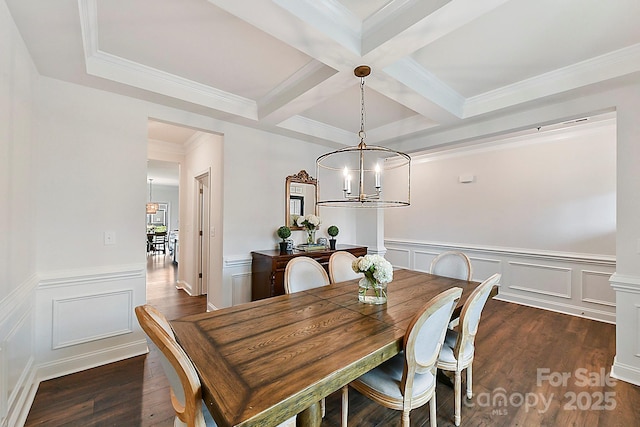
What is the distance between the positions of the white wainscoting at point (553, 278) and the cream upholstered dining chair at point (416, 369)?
361cm

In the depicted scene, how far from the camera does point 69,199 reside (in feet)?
7.51

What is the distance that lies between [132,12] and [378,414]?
313 centimetres

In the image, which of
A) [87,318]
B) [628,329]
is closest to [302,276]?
[87,318]

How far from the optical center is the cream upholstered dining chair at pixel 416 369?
4.35 feet

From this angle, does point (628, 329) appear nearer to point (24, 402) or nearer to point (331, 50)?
point (331, 50)

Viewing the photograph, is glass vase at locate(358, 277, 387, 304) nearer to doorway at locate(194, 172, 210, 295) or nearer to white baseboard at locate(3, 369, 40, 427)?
white baseboard at locate(3, 369, 40, 427)

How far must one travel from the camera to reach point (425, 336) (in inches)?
54.5

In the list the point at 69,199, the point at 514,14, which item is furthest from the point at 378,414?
the point at 69,199

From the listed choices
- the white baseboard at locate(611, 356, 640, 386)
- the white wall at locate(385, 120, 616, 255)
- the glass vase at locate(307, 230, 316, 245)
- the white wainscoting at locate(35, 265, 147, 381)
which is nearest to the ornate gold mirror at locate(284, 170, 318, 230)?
the glass vase at locate(307, 230, 316, 245)

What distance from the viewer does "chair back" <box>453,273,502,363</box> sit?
1.67 metres

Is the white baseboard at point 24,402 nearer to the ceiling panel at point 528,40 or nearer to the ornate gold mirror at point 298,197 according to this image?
the ornate gold mirror at point 298,197

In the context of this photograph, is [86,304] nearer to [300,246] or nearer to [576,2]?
[300,246]

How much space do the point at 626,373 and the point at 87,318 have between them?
465 cm

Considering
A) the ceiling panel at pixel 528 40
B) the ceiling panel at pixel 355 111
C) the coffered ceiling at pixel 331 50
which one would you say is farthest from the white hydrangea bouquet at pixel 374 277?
the ceiling panel at pixel 355 111
